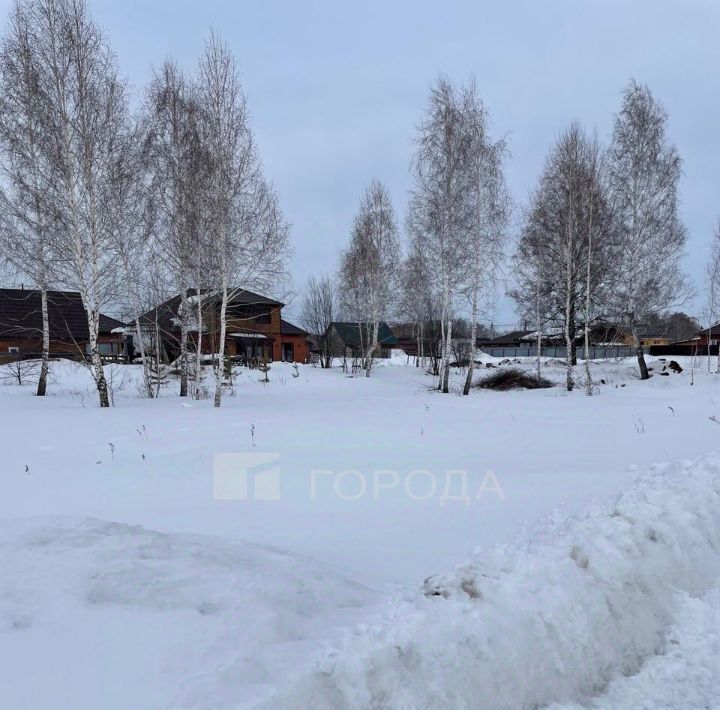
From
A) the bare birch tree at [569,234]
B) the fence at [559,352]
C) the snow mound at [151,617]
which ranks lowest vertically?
the snow mound at [151,617]

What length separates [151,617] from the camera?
243 centimetres

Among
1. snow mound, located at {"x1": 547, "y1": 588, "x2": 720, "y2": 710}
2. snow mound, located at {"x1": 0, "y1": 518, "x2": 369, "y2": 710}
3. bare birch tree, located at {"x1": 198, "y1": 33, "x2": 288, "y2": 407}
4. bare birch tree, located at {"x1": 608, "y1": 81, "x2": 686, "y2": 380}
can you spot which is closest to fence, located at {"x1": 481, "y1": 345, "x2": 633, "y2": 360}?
bare birch tree, located at {"x1": 608, "y1": 81, "x2": 686, "y2": 380}

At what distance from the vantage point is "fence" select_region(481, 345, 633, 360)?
3772 centimetres

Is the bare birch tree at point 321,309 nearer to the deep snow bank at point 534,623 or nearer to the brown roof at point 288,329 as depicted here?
the brown roof at point 288,329

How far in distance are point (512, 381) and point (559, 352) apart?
25.9 metres

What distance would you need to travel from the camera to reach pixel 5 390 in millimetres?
16766

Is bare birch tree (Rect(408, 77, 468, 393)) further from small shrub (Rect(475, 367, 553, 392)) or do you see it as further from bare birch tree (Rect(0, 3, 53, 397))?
bare birch tree (Rect(0, 3, 53, 397))

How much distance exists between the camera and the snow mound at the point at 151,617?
6.44 feet

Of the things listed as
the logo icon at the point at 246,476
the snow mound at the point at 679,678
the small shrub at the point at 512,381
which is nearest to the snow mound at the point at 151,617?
the snow mound at the point at 679,678

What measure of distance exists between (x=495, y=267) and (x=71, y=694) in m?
17.1

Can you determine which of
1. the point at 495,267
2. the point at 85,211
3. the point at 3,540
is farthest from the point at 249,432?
the point at 495,267

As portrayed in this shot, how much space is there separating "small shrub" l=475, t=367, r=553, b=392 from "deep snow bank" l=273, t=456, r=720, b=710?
51.7 feet

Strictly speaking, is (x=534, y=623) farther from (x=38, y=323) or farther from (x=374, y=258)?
(x=38, y=323)

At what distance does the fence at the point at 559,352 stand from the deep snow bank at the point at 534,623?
3298 cm
